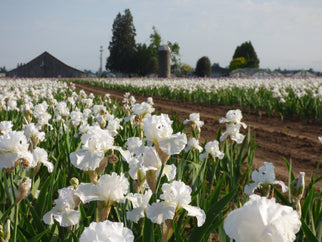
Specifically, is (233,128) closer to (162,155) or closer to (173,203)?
(162,155)

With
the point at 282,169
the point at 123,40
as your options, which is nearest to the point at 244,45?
the point at 123,40

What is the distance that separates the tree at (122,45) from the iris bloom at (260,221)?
176ft

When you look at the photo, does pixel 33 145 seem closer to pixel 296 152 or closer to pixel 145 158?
pixel 145 158

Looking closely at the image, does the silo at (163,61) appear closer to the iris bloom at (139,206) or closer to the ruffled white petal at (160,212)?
the iris bloom at (139,206)

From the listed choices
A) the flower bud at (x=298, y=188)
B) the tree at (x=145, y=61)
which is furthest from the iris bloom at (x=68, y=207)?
the tree at (x=145, y=61)

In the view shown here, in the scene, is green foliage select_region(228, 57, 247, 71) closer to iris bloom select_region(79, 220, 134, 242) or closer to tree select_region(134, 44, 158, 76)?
tree select_region(134, 44, 158, 76)

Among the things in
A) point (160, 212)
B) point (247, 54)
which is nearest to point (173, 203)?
point (160, 212)

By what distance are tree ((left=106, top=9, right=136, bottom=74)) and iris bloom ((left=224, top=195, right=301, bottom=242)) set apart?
5367 cm

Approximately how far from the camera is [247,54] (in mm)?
58781

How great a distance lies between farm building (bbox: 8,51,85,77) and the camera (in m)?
56.1

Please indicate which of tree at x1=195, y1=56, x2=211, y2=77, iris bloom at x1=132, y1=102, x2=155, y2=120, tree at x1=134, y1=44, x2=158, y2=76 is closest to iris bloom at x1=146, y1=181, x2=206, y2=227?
iris bloom at x1=132, y1=102, x2=155, y2=120

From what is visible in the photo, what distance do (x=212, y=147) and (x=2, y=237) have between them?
5.50 feet

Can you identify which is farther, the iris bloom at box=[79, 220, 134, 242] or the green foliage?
the green foliage

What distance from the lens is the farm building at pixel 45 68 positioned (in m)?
→ 56.1
